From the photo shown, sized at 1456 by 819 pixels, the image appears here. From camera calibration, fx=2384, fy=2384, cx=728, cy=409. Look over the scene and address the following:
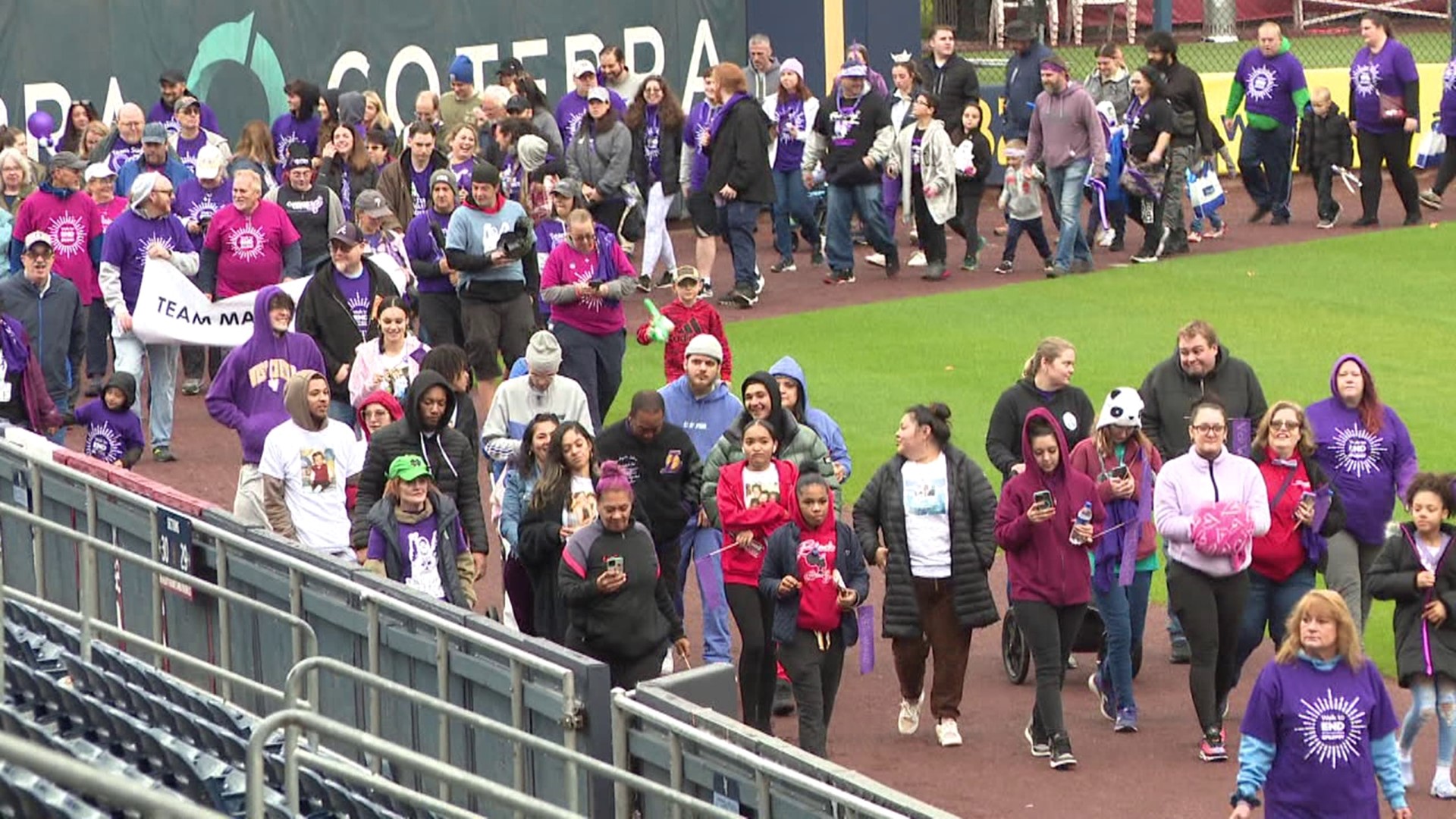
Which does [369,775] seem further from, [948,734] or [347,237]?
[347,237]

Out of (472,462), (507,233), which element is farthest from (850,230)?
(472,462)

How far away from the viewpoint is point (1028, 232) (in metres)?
22.3

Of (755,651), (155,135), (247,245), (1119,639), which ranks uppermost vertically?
(155,135)

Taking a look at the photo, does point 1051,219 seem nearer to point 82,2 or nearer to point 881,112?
point 881,112

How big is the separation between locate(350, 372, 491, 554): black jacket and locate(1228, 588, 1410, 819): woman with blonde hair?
4.00 metres

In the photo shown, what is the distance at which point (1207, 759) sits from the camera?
11.1 meters

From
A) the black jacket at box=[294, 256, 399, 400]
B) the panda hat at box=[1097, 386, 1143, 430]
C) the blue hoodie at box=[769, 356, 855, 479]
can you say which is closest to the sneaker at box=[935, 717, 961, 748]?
the blue hoodie at box=[769, 356, 855, 479]

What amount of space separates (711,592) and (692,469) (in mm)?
634

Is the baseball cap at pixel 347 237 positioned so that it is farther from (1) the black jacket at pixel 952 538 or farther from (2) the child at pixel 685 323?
(1) the black jacket at pixel 952 538

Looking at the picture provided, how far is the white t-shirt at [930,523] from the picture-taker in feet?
36.6

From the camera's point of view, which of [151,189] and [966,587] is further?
[151,189]

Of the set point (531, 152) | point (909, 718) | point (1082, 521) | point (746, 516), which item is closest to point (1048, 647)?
point (1082, 521)

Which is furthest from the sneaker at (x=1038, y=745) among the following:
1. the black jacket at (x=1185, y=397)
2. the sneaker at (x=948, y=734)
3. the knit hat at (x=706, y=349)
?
the knit hat at (x=706, y=349)

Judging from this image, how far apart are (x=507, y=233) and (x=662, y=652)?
5.66m
